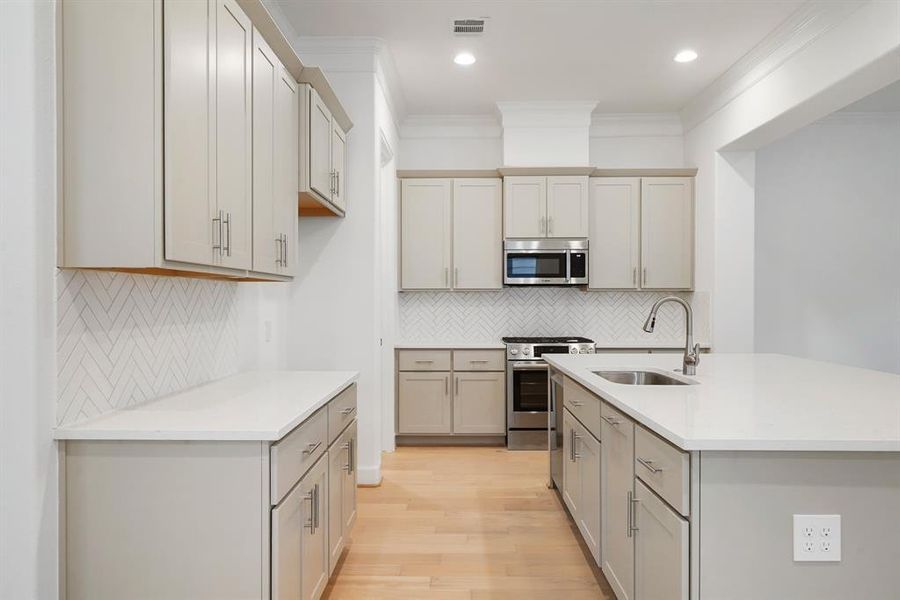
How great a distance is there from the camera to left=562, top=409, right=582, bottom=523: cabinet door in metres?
2.73

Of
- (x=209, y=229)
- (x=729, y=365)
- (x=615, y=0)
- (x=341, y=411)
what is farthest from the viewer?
(x=615, y=0)

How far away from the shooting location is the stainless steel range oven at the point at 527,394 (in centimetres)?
465

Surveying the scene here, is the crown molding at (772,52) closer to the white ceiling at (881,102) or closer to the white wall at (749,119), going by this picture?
the white wall at (749,119)

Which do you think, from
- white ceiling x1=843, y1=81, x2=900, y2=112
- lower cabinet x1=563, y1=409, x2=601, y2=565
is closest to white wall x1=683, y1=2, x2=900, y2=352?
white ceiling x1=843, y1=81, x2=900, y2=112

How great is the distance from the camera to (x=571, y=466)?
9.49 ft

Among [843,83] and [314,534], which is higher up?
[843,83]

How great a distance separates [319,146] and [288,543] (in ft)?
6.30

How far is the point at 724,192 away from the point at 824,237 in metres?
1.29

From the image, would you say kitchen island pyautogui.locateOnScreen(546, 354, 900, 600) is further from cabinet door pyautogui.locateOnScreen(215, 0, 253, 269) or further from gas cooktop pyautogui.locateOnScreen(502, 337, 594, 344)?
gas cooktop pyautogui.locateOnScreen(502, 337, 594, 344)

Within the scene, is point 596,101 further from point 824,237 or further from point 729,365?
point 729,365

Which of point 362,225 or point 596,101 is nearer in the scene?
point 362,225

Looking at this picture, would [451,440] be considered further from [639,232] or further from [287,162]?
[287,162]

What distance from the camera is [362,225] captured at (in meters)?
3.62

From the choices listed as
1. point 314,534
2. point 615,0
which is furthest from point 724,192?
point 314,534
